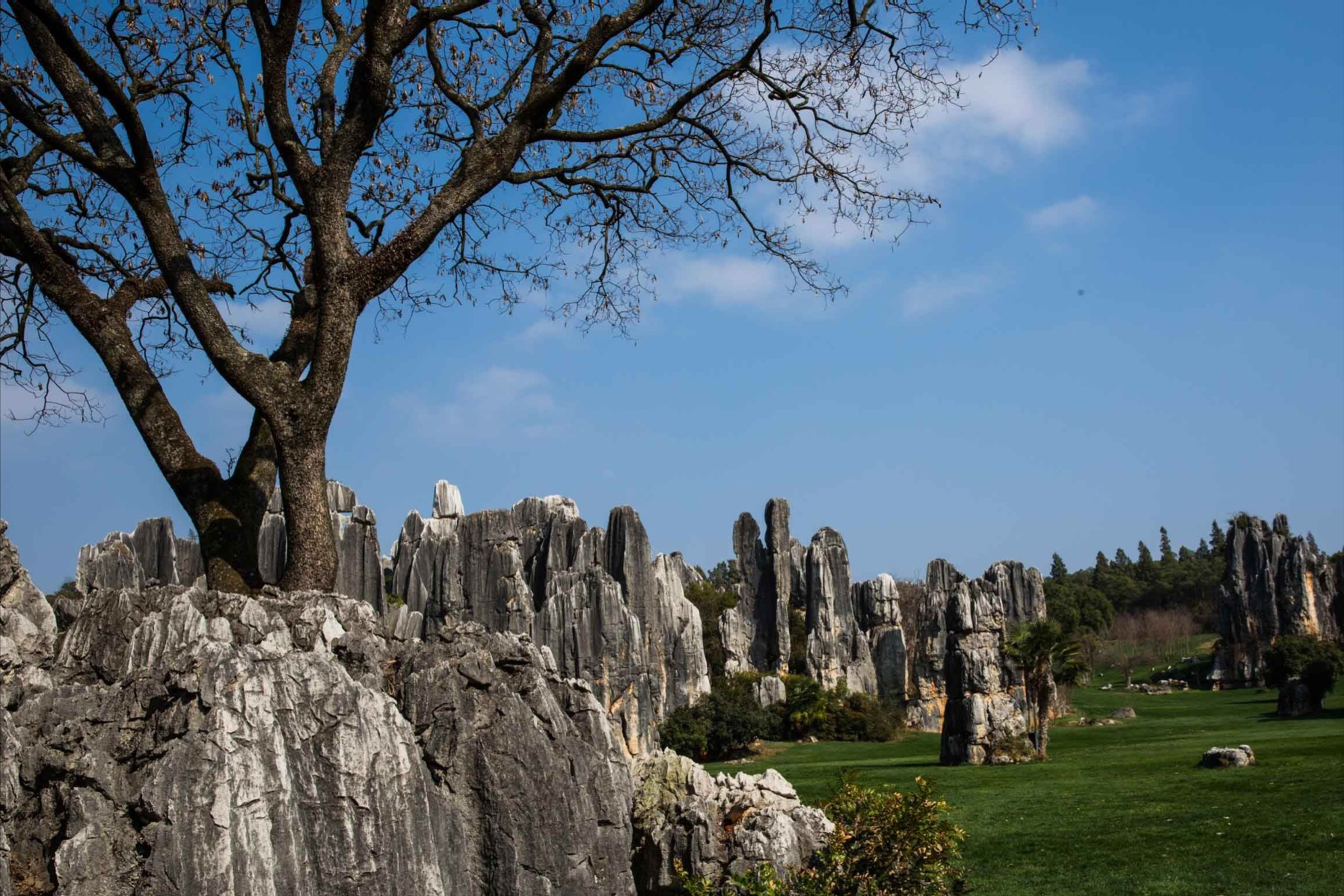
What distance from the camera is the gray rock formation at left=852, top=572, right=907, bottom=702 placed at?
55.1 m

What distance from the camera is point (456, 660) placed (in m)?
8.11

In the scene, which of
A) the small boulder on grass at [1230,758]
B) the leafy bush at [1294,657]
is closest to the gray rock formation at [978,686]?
the small boulder on grass at [1230,758]

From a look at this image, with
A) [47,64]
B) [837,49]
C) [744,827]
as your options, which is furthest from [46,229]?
[744,827]

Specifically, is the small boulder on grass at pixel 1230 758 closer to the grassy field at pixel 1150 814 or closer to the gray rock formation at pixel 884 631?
the grassy field at pixel 1150 814

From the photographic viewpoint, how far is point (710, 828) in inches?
398

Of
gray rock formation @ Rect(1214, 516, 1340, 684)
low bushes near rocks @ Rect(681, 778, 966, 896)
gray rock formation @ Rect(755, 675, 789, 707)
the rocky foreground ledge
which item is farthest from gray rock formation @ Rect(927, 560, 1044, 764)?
gray rock formation @ Rect(1214, 516, 1340, 684)

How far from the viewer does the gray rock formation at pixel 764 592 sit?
5819 centimetres

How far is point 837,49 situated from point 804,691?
3746 centimetres

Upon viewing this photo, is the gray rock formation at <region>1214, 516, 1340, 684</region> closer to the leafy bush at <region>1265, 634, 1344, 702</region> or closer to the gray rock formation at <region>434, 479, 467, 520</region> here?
the leafy bush at <region>1265, 634, 1344, 702</region>

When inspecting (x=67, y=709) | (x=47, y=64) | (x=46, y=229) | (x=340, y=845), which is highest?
(x=47, y=64)

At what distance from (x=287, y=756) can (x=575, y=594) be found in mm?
34246

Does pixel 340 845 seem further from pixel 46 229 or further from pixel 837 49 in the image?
pixel 837 49

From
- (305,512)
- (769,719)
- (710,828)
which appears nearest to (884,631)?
(769,719)

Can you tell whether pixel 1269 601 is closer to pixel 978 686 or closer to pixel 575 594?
pixel 575 594
